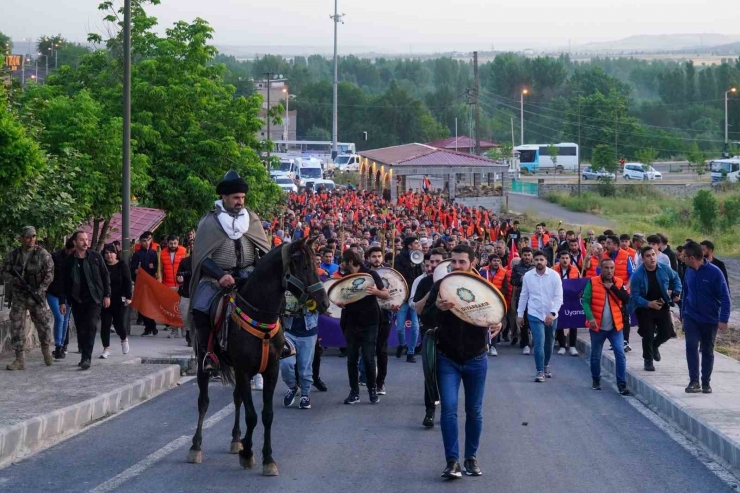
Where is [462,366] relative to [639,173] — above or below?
below

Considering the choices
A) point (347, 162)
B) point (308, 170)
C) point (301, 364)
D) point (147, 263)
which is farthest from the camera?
point (347, 162)

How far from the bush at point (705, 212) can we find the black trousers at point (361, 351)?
46.1m

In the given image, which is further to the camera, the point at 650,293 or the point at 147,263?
the point at 147,263

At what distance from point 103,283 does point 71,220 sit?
12.0 ft

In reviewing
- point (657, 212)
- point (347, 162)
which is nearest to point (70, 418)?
point (657, 212)

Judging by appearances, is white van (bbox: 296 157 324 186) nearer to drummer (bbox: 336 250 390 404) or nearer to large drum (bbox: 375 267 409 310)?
large drum (bbox: 375 267 409 310)

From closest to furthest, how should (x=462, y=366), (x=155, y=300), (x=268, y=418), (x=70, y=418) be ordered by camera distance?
(x=462, y=366) < (x=268, y=418) < (x=70, y=418) < (x=155, y=300)

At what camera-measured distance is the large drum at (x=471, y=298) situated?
31.3ft

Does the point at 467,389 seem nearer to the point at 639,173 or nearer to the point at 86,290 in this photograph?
the point at 86,290

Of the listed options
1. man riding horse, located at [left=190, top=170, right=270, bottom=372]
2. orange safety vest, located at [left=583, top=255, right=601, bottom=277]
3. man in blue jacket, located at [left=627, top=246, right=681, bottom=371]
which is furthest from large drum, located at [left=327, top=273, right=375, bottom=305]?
orange safety vest, located at [left=583, top=255, right=601, bottom=277]

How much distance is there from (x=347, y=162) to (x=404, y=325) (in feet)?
271

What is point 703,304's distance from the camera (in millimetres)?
13398

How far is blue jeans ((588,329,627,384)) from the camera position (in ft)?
48.2

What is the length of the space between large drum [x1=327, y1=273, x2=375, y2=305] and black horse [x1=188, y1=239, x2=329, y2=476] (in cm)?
342
